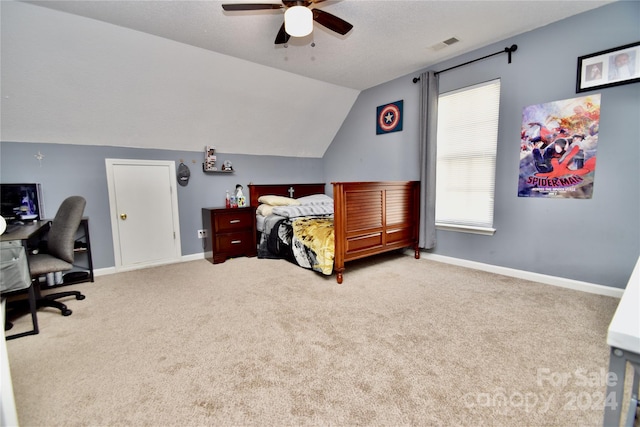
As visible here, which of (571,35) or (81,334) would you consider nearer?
(81,334)

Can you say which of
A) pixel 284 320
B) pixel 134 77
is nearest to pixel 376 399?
pixel 284 320

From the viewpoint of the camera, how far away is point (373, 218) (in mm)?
3137

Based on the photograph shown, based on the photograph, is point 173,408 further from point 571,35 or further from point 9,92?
point 571,35

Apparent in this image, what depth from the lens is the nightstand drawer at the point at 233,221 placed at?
3734 mm

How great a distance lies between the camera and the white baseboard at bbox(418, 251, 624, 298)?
7.91 ft

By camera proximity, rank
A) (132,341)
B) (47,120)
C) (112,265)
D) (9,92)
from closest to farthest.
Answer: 1. (132,341)
2. (9,92)
3. (47,120)
4. (112,265)

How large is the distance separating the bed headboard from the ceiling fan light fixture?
108 inches

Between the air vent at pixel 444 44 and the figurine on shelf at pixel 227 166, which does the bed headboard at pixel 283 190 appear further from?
the air vent at pixel 444 44

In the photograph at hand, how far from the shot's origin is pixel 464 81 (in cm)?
317

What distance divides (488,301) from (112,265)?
4.17m

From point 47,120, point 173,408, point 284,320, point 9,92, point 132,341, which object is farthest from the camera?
point 47,120

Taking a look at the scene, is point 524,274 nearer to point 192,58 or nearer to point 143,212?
point 192,58

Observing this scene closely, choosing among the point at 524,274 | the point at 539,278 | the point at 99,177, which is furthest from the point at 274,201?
the point at 539,278

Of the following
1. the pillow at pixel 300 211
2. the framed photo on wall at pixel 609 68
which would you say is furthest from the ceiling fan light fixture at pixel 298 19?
the framed photo on wall at pixel 609 68
